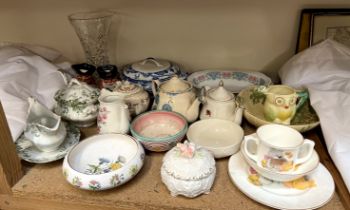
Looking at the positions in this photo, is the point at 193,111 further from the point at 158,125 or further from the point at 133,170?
the point at 133,170

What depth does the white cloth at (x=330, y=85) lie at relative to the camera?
638 mm

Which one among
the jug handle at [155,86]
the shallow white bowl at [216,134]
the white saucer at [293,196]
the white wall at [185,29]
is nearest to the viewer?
the white saucer at [293,196]

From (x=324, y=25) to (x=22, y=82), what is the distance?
0.78m

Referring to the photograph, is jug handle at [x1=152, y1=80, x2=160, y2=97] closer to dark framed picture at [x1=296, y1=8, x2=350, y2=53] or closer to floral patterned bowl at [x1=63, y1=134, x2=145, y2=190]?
floral patterned bowl at [x1=63, y1=134, x2=145, y2=190]

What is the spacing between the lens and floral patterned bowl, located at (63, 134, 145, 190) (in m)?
0.59

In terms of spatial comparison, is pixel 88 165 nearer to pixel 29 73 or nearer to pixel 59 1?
pixel 29 73

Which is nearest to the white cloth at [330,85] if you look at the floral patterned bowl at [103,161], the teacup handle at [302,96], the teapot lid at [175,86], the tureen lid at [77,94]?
the teacup handle at [302,96]

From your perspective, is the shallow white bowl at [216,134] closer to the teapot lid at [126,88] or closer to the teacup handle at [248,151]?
the teacup handle at [248,151]

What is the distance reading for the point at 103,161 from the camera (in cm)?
68

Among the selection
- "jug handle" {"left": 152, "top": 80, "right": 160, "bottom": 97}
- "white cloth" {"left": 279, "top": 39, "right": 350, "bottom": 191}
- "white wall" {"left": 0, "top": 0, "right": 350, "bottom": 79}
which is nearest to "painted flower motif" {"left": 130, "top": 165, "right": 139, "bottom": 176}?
"jug handle" {"left": 152, "top": 80, "right": 160, "bottom": 97}

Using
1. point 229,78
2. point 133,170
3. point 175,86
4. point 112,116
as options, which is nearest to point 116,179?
point 133,170

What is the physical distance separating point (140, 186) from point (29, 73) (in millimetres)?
440

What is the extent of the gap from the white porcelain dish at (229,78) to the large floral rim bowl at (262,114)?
10 centimetres

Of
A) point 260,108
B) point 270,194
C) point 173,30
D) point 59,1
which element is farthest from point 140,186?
point 59,1
